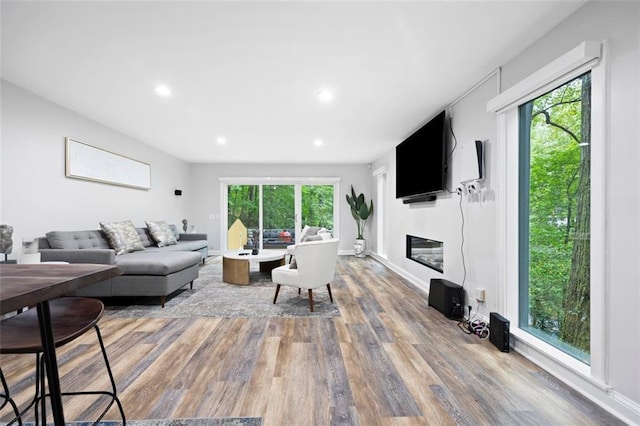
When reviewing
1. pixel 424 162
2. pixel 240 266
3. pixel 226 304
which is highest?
pixel 424 162

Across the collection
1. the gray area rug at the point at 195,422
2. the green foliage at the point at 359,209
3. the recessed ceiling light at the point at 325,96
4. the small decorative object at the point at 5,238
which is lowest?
the gray area rug at the point at 195,422

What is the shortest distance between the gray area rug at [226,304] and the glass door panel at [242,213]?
9.77 feet

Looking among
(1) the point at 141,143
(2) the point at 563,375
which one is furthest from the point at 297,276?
(1) the point at 141,143

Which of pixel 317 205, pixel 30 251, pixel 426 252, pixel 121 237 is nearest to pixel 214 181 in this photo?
pixel 317 205

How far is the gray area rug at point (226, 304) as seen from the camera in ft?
9.48

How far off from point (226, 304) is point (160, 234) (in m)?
2.29

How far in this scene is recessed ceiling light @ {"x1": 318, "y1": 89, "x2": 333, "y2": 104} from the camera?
9.29 feet

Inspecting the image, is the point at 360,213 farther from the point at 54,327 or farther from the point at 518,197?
the point at 54,327

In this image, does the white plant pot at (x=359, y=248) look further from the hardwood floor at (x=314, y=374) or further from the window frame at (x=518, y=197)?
the window frame at (x=518, y=197)

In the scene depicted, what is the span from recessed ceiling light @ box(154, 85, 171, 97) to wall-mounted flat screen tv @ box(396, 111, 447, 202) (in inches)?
119

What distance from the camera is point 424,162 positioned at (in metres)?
3.55

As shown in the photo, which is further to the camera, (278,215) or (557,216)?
(278,215)

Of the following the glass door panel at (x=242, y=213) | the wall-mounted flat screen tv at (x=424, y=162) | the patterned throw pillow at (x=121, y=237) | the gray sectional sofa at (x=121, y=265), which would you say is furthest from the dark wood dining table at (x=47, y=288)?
the glass door panel at (x=242, y=213)

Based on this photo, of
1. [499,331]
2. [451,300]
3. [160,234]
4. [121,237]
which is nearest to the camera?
[499,331]
